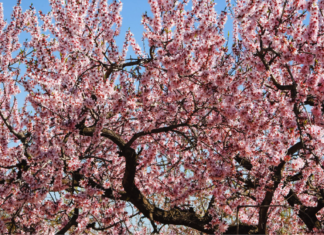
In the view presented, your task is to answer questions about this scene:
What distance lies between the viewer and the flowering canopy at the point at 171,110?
17.5 feet

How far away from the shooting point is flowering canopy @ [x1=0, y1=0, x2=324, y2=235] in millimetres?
5336

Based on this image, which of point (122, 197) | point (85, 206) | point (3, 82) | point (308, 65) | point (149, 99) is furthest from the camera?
point (3, 82)

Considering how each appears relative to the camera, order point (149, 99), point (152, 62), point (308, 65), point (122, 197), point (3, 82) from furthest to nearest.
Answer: point (3, 82), point (122, 197), point (149, 99), point (152, 62), point (308, 65)

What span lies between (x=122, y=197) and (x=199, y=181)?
1826mm

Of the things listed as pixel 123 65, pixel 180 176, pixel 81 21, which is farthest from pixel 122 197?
pixel 81 21

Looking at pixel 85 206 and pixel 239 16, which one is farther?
pixel 85 206

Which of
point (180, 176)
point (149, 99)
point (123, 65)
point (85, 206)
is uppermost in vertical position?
point (123, 65)

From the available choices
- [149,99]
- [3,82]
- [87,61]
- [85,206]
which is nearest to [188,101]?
[149,99]

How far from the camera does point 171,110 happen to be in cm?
597

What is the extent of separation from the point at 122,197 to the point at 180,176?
61.6 inches

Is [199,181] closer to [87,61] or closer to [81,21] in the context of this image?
[87,61]

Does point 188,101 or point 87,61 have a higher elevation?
point 87,61

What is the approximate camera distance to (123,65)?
6.05m

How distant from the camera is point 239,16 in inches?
223
